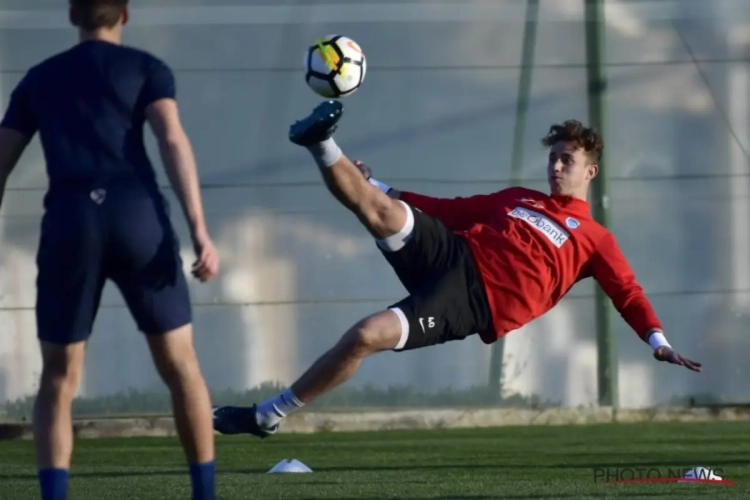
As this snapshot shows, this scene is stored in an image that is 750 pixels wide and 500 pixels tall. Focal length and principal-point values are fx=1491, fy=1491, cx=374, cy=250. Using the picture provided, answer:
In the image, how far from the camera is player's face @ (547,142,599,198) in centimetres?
743

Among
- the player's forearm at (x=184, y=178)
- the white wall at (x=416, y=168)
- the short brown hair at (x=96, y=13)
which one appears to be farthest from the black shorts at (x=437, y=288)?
the white wall at (x=416, y=168)

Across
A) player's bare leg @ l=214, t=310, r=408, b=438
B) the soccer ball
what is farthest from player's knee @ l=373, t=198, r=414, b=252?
the soccer ball

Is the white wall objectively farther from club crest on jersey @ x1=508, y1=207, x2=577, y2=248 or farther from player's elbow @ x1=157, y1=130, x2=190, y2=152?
player's elbow @ x1=157, y1=130, x2=190, y2=152

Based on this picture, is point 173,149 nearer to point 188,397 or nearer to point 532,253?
point 188,397

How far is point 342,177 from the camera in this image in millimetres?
6305

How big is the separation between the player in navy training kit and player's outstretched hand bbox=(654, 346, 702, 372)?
96.3 inches

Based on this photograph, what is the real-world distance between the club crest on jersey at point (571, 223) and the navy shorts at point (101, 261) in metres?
2.99

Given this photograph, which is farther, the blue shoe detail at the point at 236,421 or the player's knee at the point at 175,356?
the blue shoe detail at the point at 236,421

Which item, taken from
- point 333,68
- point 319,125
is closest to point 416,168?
point 333,68

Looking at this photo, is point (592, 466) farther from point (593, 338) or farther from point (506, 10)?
point (506, 10)

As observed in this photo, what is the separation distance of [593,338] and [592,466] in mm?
4087

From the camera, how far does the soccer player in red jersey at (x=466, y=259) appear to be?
6359 millimetres

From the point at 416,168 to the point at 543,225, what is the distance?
4912 mm

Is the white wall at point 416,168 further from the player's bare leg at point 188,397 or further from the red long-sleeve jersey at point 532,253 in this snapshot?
the player's bare leg at point 188,397
